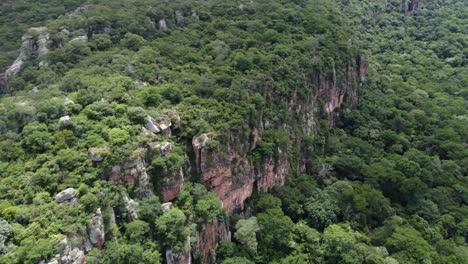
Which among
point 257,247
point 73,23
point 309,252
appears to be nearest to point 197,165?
point 257,247

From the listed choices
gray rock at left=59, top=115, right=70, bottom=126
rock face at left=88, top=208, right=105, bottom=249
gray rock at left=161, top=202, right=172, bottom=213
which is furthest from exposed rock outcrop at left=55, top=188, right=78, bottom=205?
gray rock at left=161, top=202, right=172, bottom=213

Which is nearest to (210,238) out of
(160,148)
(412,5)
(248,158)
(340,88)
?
(160,148)

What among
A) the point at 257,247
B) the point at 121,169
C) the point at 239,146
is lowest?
the point at 257,247

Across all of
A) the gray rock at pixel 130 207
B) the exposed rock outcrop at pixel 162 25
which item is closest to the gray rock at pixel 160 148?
the gray rock at pixel 130 207

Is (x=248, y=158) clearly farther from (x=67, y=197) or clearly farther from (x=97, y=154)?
(x=67, y=197)

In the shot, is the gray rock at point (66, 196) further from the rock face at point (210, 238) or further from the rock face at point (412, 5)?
the rock face at point (412, 5)

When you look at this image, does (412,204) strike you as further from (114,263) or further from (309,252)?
(114,263)
